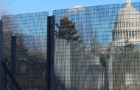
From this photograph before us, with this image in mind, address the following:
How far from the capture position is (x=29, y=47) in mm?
7543

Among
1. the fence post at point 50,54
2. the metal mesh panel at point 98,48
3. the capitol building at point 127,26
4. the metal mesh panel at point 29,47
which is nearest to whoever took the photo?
the capitol building at point 127,26

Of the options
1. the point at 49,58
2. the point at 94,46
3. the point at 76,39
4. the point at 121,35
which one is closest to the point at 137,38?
the point at 121,35

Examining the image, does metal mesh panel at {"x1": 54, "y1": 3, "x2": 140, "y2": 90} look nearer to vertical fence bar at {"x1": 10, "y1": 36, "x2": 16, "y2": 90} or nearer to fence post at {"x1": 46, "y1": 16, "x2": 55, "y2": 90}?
fence post at {"x1": 46, "y1": 16, "x2": 55, "y2": 90}

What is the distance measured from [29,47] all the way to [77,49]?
1.42 meters

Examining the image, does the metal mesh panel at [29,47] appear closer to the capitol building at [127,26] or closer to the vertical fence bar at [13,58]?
the vertical fence bar at [13,58]

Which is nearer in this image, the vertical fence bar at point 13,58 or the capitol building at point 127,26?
the capitol building at point 127,26

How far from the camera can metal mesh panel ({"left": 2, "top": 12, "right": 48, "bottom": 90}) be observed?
7.25m

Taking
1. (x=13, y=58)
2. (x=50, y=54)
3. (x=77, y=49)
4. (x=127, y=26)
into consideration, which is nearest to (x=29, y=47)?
(x=13, y=58)

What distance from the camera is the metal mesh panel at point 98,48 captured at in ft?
20.4

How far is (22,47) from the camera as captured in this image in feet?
25.1

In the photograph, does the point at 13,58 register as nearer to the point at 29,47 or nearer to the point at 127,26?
the point at 29,47

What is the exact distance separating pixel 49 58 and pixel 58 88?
733 mm

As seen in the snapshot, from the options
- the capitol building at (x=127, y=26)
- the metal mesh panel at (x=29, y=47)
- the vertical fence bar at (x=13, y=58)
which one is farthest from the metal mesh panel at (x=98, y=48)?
the vertical fence bar at (x=13, y=58)

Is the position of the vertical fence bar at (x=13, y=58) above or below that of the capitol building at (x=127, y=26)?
below
